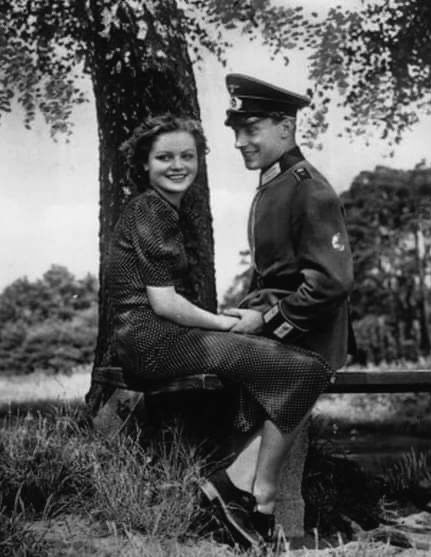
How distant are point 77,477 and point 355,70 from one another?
6182 mm

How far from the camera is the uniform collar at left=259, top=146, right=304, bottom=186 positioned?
4.20m

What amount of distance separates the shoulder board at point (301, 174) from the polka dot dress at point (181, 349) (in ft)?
1.90

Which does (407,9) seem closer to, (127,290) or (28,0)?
(28,0)

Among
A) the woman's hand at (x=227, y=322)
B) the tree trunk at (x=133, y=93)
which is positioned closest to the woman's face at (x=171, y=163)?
the woman's hand at (x=227, y=322)

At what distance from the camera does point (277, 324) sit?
12.9 feet

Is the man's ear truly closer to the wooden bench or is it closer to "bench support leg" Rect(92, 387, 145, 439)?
the wooden bench

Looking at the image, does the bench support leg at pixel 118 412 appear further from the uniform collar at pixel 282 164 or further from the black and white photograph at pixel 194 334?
the uniform collar at pixel 282 164

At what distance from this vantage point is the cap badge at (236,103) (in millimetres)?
4211

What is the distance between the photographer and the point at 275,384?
12.7 ft

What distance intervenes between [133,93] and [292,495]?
2.87 metres

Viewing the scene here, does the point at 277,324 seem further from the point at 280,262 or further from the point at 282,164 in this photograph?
the point at 282,164

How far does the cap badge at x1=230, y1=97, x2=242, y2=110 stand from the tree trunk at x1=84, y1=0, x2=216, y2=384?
56.6 inches

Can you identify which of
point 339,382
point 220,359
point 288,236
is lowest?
point 339,382

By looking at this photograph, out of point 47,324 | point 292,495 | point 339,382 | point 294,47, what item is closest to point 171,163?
point 339,382
